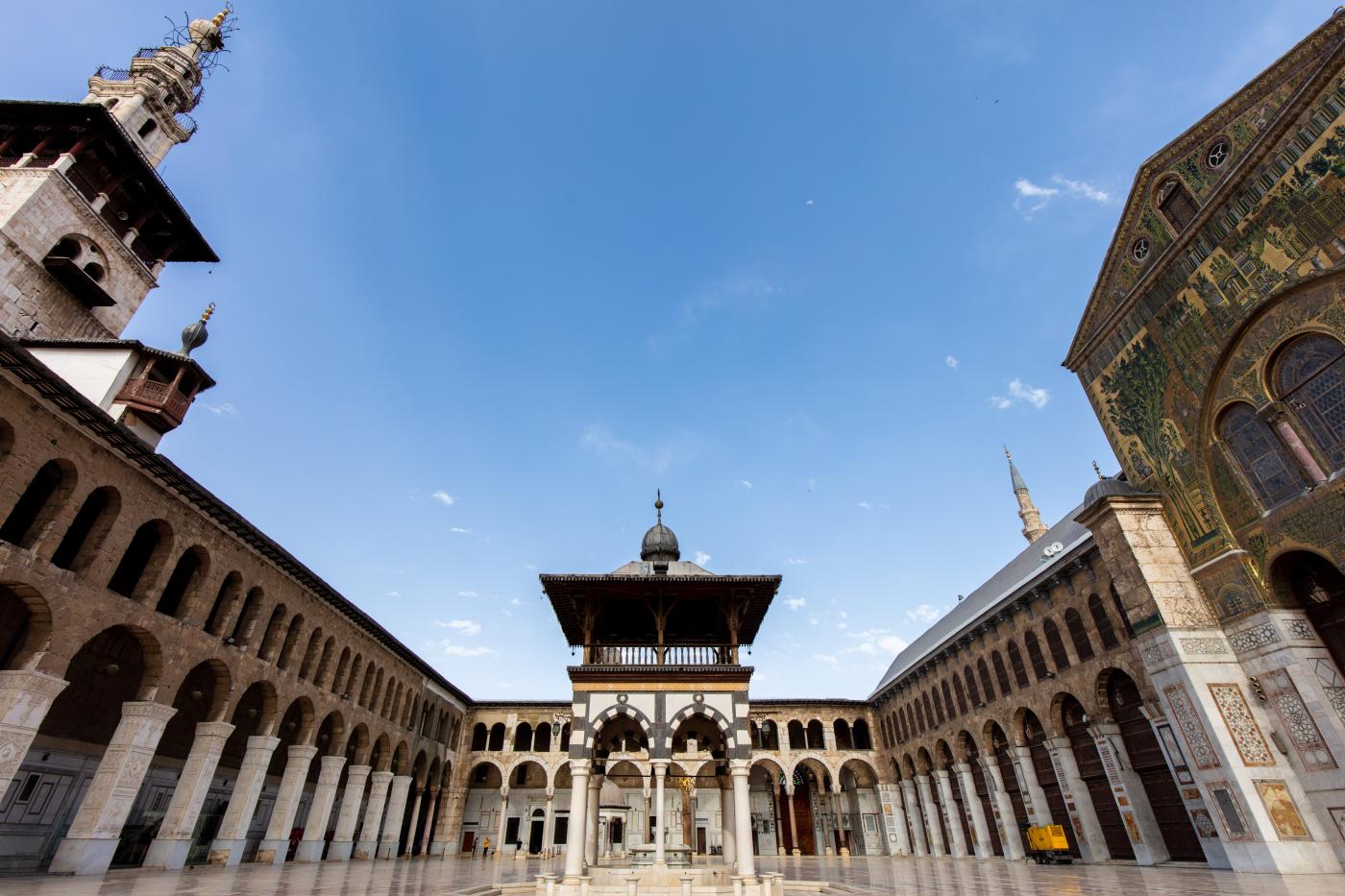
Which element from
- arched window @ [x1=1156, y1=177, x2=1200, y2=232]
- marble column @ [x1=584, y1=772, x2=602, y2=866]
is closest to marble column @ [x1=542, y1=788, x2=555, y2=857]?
marble column @ [x1=584, y1=772, x2=602, y2=866]

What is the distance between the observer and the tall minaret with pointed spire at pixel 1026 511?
47.6 metres

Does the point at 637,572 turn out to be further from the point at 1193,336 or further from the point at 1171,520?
the point at 1193,336

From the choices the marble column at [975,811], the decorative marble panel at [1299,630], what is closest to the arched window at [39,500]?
the decorative marble panel at [1299,630]

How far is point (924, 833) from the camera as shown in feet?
Answer: 106

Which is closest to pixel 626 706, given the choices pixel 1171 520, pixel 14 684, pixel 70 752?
pixel 14 684

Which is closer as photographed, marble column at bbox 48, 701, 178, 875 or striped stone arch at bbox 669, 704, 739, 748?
marble column at bbox 48, 701, 178, 875

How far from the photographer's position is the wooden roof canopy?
53.7 feet

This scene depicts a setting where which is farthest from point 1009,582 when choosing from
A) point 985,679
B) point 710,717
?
point 710,717

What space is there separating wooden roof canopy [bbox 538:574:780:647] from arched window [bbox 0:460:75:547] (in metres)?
10.7

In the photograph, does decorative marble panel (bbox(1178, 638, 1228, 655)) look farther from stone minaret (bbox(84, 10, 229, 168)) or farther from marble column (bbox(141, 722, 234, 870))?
stone minaret (bbox(84, 10, 229, 168))

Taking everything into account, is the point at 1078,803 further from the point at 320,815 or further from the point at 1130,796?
the point at 320,815

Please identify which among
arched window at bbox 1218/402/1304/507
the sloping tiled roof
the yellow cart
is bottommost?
the yellow cart

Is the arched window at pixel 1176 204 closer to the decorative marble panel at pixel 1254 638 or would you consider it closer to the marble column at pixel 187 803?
the decorative marble panel at pixel 1254 638

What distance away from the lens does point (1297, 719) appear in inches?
479
